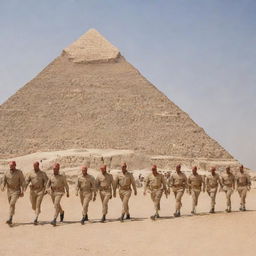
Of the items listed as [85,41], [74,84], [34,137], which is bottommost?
[34,137]

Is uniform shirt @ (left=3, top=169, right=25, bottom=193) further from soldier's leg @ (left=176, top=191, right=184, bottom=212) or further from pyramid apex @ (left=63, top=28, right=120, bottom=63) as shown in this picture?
pyramid apex @ (left=63, top=28, right=120, bottom=63)

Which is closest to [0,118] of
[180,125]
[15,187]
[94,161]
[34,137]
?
[34,137]

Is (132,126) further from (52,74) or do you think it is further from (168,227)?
(168,227)

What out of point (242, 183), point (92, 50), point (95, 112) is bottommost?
point (242, 183)

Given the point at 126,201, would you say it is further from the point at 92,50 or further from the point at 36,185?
the point at 92,50

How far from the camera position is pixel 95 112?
11581cm

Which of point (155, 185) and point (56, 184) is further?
point (155, 185)

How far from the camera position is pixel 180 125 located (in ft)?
376

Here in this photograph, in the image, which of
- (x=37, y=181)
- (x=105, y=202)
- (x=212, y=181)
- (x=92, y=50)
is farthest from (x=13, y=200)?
(x=92, y=50)

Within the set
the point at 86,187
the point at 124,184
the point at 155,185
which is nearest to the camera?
the point at 86,187

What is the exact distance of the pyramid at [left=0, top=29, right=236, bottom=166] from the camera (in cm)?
10456

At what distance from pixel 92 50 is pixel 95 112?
1429 cm

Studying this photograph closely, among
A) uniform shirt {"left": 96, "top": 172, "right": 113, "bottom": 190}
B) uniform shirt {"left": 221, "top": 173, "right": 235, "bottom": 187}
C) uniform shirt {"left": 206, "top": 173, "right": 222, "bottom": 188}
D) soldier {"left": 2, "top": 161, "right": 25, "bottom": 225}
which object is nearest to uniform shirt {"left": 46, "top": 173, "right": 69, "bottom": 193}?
soldier {"left": 2, "top": 161, "right": 25, "bottom": 225}

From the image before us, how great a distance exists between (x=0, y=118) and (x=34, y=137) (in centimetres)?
1065
